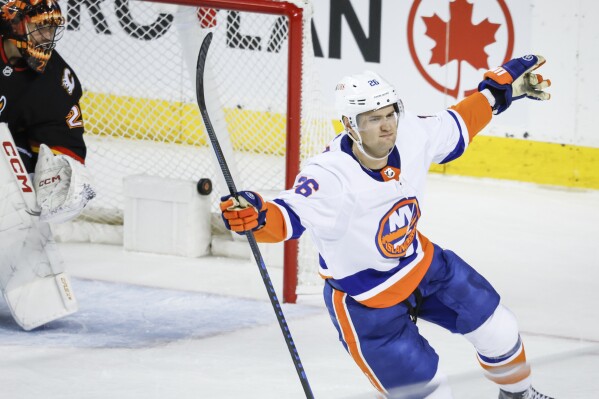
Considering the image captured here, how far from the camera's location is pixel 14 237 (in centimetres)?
398

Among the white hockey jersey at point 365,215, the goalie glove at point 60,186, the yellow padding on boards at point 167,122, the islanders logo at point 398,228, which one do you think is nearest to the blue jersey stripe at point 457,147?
the white hockey jersey at point 365,215

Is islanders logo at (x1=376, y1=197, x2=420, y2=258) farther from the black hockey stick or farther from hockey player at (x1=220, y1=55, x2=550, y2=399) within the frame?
the black hockey stick

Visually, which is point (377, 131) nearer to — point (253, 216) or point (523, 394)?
point (253, 216)

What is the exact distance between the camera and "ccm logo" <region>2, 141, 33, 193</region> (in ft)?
12.8

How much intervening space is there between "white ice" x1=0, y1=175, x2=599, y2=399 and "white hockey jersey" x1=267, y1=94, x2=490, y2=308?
33cm

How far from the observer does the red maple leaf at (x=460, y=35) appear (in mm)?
6293

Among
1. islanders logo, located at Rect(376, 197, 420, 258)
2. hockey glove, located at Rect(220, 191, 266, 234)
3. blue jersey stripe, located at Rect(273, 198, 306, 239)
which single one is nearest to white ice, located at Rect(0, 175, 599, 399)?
islanders logo, located at Rect(376, 197, 420, 258)

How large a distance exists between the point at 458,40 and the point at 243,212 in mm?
4064

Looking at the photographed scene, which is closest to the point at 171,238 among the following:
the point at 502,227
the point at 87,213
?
the point at 87,213

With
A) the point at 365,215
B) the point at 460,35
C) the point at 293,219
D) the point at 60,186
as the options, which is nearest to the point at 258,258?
the point at 293,219

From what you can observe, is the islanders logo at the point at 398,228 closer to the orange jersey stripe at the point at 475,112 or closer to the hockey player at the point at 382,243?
the hockey player at the point at 382,243

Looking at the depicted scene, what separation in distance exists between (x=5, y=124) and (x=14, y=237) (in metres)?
0.40

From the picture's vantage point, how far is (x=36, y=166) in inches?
156

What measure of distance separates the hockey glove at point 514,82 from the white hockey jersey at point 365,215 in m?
0.34
